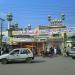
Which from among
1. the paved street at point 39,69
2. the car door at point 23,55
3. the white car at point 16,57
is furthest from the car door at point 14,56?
the paved street at point 39,69

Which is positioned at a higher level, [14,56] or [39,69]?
[14,56]

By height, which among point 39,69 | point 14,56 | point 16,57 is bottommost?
point 39,69

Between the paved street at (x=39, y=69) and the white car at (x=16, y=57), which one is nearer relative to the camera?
the paved street at (x=39, y=69)

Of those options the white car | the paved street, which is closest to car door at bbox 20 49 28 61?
the white car

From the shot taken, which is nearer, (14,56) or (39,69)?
(39,69)

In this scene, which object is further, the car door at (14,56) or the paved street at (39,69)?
the car door at (14,56)

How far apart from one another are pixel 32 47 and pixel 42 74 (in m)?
35.4

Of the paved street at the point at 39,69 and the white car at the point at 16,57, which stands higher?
the white car at the point at 16,57

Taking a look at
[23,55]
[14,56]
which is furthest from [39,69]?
[14,56]

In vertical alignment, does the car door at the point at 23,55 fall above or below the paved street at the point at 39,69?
above

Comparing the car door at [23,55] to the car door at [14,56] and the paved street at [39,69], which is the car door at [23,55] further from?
the paved street at [39,69]

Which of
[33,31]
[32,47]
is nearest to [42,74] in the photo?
[32,47]

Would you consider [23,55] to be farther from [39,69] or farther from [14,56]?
[39,69]

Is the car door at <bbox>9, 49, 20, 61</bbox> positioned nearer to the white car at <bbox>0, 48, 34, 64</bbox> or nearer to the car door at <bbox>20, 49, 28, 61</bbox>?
the white car at <bbox>0, 48, 34, 64</bbox>
